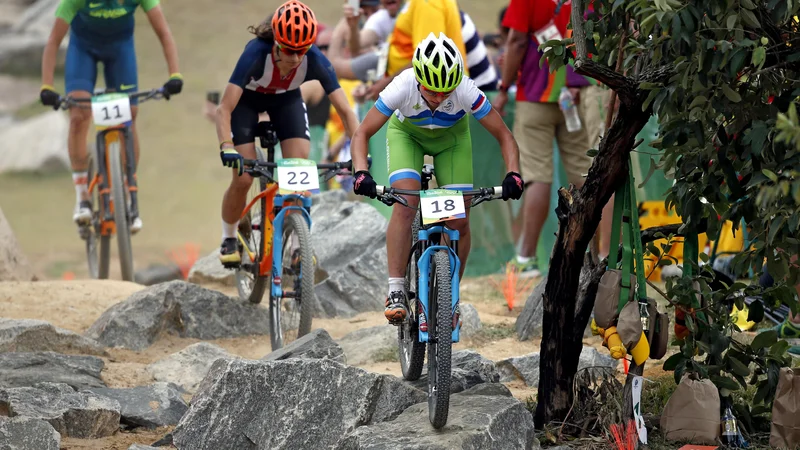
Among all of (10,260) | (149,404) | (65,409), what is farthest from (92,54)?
(65,409)

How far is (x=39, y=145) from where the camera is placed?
21688 millimetres

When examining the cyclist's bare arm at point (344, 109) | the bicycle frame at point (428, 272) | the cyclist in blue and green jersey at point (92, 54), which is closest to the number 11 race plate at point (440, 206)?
the bicycle frame at point (428, 272)

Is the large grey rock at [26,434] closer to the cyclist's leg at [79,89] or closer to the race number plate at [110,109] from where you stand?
the race number plate at [110,109]

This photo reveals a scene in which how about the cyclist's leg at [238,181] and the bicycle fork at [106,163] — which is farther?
the bicycle fork at [106,163]

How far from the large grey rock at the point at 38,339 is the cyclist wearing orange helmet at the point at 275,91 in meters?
1.38

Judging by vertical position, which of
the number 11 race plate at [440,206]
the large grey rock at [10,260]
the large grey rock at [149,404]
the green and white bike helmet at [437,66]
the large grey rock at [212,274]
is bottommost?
the large grey rock at [149,404]

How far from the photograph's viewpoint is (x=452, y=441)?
16.2ft

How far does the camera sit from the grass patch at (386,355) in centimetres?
741

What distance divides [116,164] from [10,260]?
5.49 feet

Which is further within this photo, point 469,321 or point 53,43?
point 53,43

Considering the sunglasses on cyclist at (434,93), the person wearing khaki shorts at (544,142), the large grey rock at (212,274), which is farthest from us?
the large grey rock at (212,274)

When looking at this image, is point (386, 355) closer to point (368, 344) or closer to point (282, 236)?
point (368, 344)

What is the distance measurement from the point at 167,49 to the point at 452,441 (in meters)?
5.67

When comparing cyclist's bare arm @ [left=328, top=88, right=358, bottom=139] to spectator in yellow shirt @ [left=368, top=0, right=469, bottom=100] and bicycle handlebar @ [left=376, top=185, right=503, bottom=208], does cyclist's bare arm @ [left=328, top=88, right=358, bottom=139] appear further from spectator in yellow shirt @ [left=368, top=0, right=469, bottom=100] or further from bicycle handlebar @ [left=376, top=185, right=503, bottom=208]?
bicycle handlebar @ [left=376, top=185, right=503, bottom=208]
